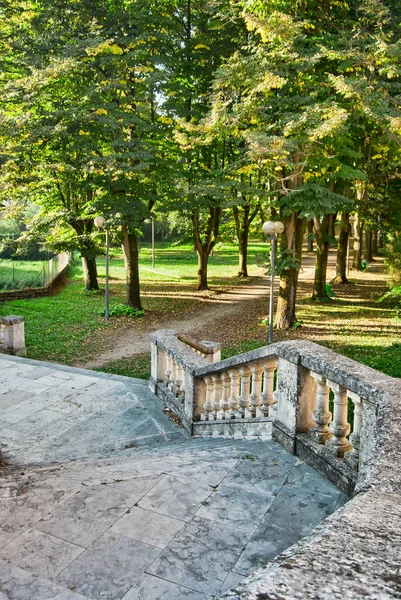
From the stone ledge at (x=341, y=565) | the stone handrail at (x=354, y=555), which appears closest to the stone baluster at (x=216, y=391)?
the stone handrail at (x=354, y=555)

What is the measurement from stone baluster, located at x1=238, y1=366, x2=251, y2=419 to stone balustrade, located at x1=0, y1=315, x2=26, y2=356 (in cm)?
783

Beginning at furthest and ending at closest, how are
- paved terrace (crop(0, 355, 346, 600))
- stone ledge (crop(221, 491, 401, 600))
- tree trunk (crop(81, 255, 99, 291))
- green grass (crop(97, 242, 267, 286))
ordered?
Result: green grass (crop(97, 242, 267, 286)) → tree trunk (crop(81, 255, 99, 291)) → paved terrace (crop(0, 355, 346, 600)) → stone ledge (crop(221, 491, 401, 600))

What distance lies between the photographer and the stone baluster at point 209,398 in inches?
229

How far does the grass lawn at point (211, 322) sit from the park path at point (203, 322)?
0.48 feet

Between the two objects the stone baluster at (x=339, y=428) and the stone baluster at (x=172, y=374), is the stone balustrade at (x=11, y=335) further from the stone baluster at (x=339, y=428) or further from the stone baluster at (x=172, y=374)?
the stone baluster at (x=339, y=428)

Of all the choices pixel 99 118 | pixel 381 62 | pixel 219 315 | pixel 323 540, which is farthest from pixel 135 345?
pixel 323 540

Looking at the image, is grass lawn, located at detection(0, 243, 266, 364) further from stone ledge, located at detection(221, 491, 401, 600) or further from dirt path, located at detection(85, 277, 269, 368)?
Answer: stone ledge, located at detection(221, 491, 401, 600)

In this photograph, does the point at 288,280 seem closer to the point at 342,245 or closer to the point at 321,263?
the point at 321,263

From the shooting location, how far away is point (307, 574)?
1389mm

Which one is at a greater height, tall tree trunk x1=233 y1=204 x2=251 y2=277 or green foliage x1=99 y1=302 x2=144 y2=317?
tall tree trunk x1=233 y1=204 x2=251 y2=277

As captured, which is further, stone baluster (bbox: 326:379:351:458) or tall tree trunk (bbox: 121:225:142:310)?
tall tree trunk (bbox: 121:225:142:310)

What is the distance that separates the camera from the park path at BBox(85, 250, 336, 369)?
1335 cm

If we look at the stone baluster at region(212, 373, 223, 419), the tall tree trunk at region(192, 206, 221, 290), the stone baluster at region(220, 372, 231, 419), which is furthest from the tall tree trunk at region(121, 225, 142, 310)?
the stone baluster at region(220, 372, 231, 419)

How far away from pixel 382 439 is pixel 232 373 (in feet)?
9.71
